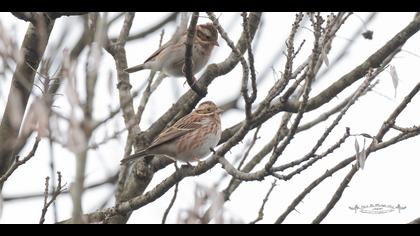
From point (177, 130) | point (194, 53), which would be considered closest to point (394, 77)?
point (177, 130)

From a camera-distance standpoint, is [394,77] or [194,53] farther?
[194,53]

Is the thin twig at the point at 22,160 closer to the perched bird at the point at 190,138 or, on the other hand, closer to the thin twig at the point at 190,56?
the thin twig at the point at 190,56

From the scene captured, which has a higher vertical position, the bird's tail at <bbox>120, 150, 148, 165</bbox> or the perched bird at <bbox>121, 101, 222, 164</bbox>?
the perched bird at <bbox>121, 101, 222, 164</bbox>

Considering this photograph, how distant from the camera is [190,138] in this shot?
23.1 feet

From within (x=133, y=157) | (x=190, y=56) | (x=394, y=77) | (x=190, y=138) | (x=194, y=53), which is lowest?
(x=394, y=77)

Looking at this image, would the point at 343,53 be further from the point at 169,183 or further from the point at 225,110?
the point at 169,183

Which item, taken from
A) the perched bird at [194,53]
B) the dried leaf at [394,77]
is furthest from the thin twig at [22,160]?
the perched bird at [194,53]

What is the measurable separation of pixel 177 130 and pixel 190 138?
6.5 inches

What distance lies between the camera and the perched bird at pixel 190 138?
662cm

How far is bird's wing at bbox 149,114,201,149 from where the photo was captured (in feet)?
21.1

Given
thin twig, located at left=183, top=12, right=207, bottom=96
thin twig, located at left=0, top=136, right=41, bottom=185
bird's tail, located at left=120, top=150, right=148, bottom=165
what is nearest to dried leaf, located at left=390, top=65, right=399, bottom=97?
thin twig, located at left=183, top=12, right=207, bottom=96

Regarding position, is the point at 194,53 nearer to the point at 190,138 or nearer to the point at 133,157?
the point at 190,138

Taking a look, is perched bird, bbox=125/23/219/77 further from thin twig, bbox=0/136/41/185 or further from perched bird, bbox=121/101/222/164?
thin twig, bbox=0/136/41/185

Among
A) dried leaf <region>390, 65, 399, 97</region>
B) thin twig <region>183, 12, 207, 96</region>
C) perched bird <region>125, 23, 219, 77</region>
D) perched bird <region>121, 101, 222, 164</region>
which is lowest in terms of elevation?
dried leaf <region>390, 65, 399, 97</region>
